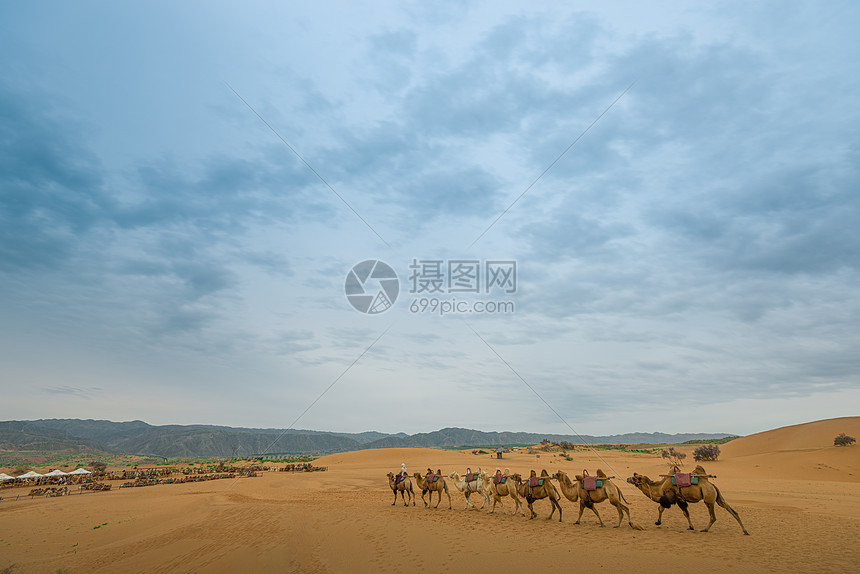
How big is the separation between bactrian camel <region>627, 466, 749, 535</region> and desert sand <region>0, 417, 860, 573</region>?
74 centimetres

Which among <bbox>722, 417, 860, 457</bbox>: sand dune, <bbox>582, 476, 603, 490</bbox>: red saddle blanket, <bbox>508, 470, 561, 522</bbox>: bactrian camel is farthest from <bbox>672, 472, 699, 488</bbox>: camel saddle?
<bbox>722, 417, 860, 457</bbox>: sand dune

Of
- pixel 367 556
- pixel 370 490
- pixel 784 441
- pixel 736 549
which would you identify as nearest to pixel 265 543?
pixel 367 556

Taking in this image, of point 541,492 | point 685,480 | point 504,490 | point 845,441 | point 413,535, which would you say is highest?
point 845,441

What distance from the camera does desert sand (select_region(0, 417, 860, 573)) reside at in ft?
38.0

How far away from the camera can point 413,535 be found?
50.7 ft

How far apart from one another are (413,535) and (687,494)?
9340mm

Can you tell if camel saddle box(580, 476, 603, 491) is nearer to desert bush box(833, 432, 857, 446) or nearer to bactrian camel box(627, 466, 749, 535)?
bactrian camel box(627, 466, 749, 535)

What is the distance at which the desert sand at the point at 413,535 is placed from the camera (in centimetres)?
1158

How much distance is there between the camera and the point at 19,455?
10156cm

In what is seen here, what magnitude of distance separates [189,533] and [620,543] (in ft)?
57.1

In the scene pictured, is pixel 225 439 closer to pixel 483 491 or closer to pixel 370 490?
pixel 370 490

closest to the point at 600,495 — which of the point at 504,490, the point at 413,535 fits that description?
the point at 504,490

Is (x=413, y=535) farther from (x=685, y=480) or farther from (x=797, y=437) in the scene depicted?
(x=797, y=437)

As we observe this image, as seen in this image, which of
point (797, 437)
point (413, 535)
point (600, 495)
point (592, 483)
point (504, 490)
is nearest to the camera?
point (413, 535)
